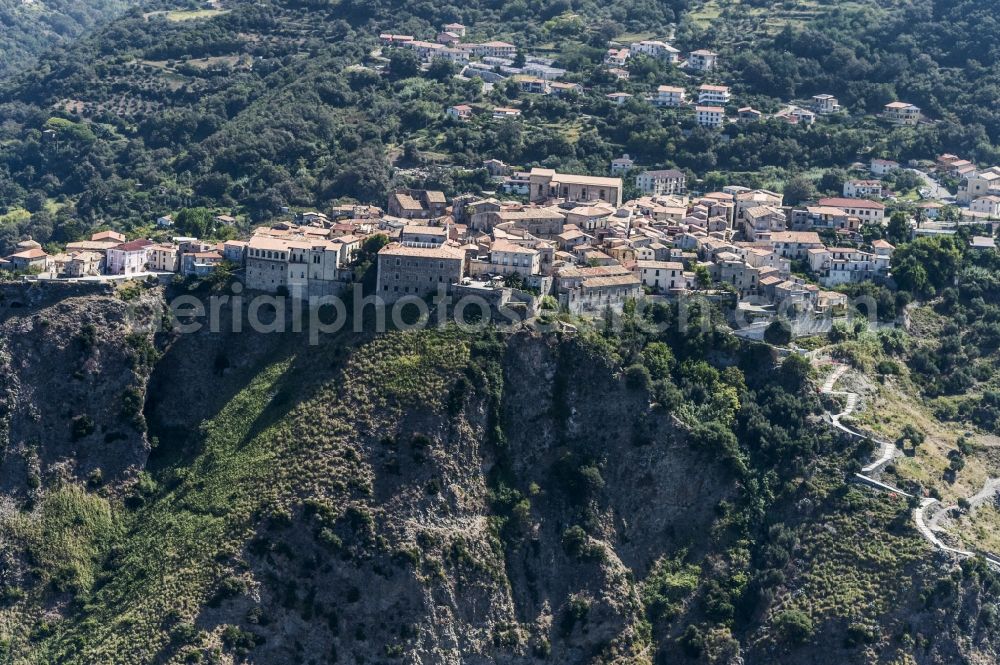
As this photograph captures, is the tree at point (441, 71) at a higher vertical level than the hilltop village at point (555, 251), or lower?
higher

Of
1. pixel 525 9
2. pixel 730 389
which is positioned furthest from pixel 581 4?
pixel 730 389

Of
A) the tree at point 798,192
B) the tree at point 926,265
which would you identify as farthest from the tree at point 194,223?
the tree at point 926,265

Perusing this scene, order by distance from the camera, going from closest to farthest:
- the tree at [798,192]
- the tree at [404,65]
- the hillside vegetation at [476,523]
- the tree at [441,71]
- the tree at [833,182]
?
1. the hillside vegetation at [476,523]
2. the tree at [798,192]
3. the tree at [833,182]
4. the tree at [441,71]
5. the tree at [404,65]

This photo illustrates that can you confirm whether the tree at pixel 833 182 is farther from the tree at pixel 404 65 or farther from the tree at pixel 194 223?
the tree at pixel 194 223

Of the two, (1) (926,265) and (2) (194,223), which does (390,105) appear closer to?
(2) (194,223)

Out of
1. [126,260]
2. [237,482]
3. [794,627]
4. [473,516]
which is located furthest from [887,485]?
[126,260]

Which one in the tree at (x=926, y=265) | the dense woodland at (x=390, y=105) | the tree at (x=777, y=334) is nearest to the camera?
the tree at (x=777, y=334)
